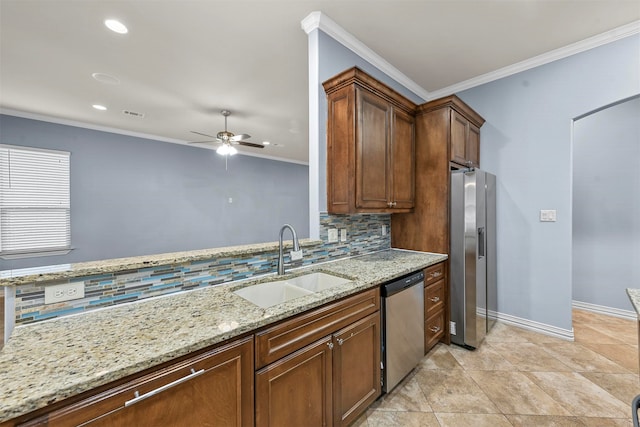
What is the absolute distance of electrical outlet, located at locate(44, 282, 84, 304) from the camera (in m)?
1.10

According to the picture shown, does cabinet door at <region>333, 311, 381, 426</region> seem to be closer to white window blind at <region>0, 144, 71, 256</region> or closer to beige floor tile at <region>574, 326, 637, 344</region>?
beige floor tile at <region>574, 326, 637, 344</region>

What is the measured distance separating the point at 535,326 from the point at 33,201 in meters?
7.01

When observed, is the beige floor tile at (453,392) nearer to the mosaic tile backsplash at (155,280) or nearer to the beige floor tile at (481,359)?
the beige floor tile at (481,359)

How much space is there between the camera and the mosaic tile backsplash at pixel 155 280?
3.53 ft

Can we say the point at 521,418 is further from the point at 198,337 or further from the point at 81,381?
the point at 81,381

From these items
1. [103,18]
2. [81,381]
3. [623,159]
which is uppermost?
[103,18]

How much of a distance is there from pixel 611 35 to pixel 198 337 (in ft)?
13.3

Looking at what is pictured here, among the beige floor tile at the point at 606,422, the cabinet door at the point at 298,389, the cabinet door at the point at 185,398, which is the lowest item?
the beige floor tile at the point at 606,422

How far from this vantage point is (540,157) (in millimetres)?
2768

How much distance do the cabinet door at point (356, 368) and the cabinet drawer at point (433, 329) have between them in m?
0.78

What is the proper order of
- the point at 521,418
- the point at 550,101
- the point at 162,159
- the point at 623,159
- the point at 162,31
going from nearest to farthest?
the point at 521,418, the point at 162,31, the point at 550,101, the point at 623,159, the point at 162,159

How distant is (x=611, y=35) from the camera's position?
2.36m

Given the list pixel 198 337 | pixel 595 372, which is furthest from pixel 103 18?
pixel 595 372

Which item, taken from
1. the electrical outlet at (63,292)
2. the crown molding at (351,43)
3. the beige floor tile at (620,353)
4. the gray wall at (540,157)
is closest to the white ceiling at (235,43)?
the crown molding at (351,43)
